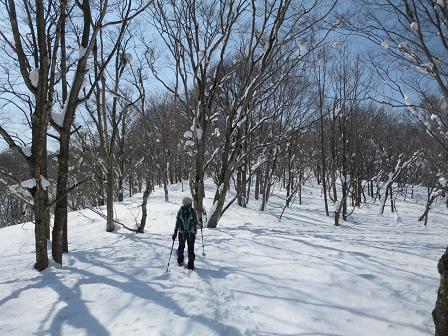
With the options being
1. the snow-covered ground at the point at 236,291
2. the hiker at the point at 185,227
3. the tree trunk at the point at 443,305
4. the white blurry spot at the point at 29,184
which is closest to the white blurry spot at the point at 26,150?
the white blurry spot at the point at 29,184

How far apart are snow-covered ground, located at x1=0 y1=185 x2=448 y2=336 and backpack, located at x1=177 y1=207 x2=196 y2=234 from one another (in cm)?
78

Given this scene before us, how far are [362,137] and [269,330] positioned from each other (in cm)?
2347

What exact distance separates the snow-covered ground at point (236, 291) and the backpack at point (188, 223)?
0.78 metres

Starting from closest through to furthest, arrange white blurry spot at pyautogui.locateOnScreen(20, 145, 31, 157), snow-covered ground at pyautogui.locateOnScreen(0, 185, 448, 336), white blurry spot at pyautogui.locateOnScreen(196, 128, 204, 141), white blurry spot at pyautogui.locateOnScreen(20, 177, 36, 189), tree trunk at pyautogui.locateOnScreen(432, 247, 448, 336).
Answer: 1. tree trunk at pyautogui.locateOnScreen(432, 247, 448, 336)
2. snow-covered ground at pyautogui.locateOnScreen(0, 185, 448, 336)
3. white blurry spot at pyautogui.locateOnScreen(20, 177, 36, 189)
4. white blurry spot at pyautogui.locateOnScreen(20, 145, 31, 157)
5. white blurry spot at pyautogui.locateOnScreen(196, 128, 204, 141)

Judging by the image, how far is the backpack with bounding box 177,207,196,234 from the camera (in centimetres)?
752

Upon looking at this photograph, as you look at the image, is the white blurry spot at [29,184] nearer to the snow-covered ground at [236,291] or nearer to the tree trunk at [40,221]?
the tree trunk at [40,221]

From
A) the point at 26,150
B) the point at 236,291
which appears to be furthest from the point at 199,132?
the point at 236,291

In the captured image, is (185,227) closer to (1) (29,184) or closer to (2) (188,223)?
(2) (188,223)

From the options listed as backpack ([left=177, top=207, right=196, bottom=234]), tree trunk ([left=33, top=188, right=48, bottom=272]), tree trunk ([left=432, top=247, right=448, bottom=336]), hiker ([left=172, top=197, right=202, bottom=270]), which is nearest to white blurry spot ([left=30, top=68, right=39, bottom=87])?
tree trunk ([left=33, top=188, right=48, bottom=272])

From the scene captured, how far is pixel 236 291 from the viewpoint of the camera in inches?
230

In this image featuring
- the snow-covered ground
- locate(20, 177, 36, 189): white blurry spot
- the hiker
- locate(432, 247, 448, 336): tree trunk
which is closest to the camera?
locate(432, 247, 448, 336): tree trunk

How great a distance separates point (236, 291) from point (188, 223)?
6.94ft

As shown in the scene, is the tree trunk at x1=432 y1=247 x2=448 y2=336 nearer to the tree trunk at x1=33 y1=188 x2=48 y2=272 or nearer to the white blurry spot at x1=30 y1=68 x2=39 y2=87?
the tree trunk at x1=33 y1=188 x2=48 y2=272

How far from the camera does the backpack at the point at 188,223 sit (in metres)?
7.52
